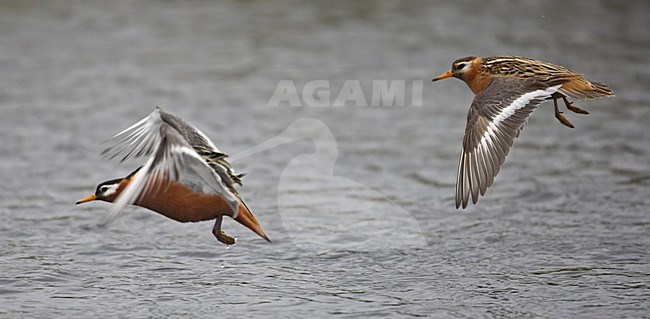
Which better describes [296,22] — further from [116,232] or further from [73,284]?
[73,284]

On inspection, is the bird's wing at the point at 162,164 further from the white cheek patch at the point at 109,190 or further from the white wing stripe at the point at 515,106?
the white wing stripe at the point at 515,106

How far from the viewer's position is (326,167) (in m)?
11.1

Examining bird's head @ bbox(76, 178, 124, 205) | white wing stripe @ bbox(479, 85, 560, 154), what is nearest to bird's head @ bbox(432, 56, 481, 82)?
white wing stripe @ bbox(479, 85, 560, 154)

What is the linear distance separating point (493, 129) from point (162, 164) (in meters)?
2.37

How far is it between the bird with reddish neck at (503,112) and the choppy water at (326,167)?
767 millimetres

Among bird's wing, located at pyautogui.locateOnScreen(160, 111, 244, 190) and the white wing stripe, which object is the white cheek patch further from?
the white wing stripe

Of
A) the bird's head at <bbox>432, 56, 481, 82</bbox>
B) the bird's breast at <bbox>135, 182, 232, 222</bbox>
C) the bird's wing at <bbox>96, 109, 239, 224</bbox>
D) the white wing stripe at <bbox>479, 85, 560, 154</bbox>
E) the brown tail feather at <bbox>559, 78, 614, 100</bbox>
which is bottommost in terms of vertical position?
the bird's breast at <bbox>135, 182, 232, 222</bbox>

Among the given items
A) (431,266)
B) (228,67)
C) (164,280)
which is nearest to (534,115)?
(228,67)

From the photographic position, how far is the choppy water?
7383mm

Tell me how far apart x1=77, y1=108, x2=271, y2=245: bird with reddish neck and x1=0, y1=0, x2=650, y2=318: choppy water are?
67 centimetres

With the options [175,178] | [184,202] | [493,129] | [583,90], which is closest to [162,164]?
[175,178]

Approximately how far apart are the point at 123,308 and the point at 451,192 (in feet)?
13.0

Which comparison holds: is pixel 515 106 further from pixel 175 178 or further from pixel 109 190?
pixel 109 190

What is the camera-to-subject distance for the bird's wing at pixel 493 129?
7.37m
